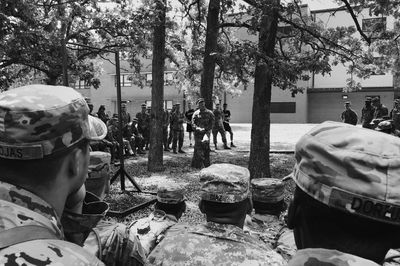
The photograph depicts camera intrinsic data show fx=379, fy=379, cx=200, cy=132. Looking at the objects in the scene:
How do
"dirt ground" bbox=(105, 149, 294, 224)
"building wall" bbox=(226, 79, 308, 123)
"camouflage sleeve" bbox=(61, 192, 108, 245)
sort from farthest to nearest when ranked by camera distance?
1. "building wall" bbox=(226, 79, 308, 123)
2. "dirt ground" bbox=(105, 149, 294, 224)
3. "camouflage sleeve" bbox=(61, 192, 108, 245)

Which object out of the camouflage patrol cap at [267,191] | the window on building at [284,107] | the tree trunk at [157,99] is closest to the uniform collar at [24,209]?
the camouflage patrol cap at [267,191]

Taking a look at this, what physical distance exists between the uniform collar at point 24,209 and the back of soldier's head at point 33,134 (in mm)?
85

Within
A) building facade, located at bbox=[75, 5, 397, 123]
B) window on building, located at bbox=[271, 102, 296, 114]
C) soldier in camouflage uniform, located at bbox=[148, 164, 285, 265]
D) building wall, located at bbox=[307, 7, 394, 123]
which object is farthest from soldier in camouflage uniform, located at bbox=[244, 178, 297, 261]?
window on building, located at bbox=[271, 102, 296, 114]

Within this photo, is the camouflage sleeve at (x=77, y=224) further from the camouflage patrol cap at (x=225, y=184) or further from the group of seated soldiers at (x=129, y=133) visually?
the group of seated soldiers at (x=129, y=133)

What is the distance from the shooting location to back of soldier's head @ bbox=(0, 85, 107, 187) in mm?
1196

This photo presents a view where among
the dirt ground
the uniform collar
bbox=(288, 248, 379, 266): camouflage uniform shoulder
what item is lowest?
the dirt ground

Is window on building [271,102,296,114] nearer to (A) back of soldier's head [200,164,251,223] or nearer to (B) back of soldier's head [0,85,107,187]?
(A) back of soldier's head [200,164,251,223]

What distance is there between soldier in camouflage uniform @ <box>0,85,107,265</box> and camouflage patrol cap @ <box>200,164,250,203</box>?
4.07 ft

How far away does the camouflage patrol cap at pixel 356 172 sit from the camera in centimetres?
110

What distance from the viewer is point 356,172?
1126mm

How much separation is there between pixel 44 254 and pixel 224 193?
1.70m

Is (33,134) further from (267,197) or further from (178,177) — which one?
(178,177)

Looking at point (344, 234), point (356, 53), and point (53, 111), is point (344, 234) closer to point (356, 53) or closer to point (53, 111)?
point (53, 111)

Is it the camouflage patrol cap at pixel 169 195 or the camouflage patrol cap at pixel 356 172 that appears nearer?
the camouflage patrol cap at pixel 356 172
